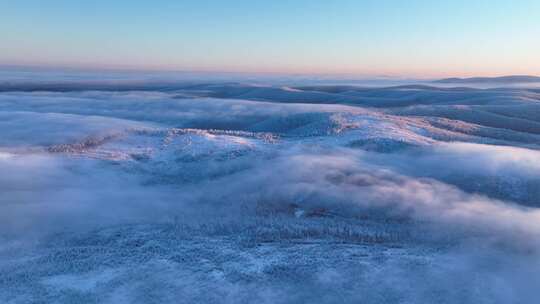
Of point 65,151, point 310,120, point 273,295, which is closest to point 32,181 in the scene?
point 65,151

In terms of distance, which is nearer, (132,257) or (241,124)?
(132,257)

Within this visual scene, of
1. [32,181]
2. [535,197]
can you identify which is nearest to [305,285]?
[535,197]

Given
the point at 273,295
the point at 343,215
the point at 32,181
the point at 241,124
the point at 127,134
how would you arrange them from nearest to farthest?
the point at 273,295, the point at 343,215, the point at 32,181, the point at 127,134, the point at 241,124

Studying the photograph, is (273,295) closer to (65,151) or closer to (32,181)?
(32,181)

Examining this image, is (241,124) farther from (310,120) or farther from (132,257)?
(132,257)

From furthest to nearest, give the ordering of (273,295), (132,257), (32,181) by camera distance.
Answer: (32,181) < (132,257) < (273,295)

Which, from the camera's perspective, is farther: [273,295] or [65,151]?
[65,151]

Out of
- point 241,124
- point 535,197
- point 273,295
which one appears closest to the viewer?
point 273,295

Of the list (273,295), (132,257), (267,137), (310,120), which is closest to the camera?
(273,295)
